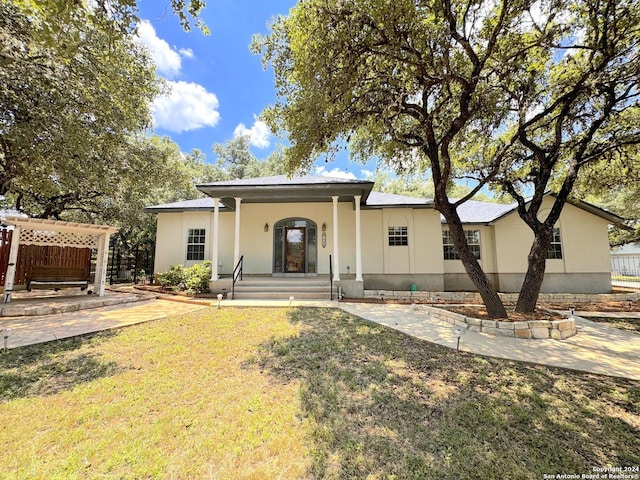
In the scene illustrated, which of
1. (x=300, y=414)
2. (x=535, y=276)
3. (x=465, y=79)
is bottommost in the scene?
(x=300, y=414)

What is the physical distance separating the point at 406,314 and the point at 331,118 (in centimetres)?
532

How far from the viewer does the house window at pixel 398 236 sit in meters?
12.1

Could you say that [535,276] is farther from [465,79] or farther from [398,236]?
[398,236]

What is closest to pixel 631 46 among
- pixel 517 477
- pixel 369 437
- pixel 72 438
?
pixel 517 477

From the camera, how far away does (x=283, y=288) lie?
9906 mm

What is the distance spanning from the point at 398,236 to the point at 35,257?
13677 millimetres

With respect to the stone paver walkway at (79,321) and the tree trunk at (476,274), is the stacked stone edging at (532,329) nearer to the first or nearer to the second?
the tree trunk at (476,274)

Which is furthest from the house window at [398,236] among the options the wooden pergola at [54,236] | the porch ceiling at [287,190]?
the wooden pergola at [54,236]

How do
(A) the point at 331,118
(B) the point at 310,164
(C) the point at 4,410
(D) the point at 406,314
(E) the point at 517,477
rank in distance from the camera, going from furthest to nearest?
(B) the point at 310,164
(D) the point at 406,314
(A) the point at 331,118
(C) the point at 4,410
(E) the point at 517,477

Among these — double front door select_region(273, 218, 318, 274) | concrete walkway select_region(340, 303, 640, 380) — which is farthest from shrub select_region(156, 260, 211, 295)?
concrete walkway select_region(340, 303, 640, 380)

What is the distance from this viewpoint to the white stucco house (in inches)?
470

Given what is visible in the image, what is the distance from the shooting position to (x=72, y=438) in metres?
2.42

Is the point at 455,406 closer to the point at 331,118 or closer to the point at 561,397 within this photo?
the point at 561,397

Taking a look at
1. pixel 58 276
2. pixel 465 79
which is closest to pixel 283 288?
pixel 58 276
